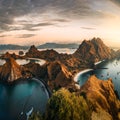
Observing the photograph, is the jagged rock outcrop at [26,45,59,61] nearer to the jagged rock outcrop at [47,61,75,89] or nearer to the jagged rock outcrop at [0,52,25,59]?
the jagged rock outcrop at [47,61,75,89]

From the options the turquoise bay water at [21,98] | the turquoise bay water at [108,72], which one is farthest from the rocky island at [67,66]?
the turquoise bay water at [21,98]

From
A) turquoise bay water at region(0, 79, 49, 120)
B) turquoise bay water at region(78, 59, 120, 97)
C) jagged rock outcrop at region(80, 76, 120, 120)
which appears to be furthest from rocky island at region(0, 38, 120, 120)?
turquoise bay water at region(0, 79, 49, 120)

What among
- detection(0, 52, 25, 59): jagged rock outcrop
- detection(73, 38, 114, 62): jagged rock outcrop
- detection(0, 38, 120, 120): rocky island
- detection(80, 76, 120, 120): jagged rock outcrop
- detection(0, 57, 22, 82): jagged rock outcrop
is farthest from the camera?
detection(0, 57, 22, 82): jagged rock outcrop

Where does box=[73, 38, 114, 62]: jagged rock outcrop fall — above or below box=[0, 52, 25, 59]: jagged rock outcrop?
above

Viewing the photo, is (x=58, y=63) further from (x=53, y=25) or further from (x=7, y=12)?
(x=7, y=12)

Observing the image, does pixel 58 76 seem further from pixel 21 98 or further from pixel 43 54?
pixel 21 98

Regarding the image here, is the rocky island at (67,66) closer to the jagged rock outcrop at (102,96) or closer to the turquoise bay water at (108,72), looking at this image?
the jagged rock outcrop at (102,96)
